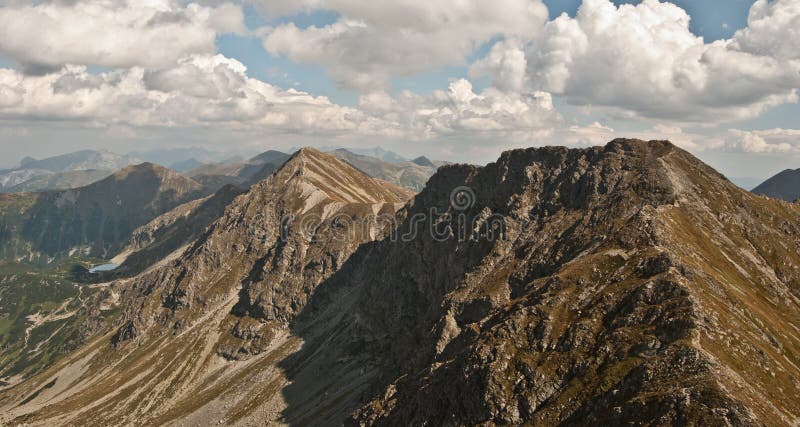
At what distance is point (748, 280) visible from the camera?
125m

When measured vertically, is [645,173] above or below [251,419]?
above

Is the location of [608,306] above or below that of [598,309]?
above

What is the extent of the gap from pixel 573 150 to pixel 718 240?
54.0m

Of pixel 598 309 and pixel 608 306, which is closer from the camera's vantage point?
pixel 608 306

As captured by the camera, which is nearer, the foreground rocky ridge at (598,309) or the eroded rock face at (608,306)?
the eroded rock face at (608,306)

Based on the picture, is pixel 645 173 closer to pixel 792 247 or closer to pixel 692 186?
pixel 692 186

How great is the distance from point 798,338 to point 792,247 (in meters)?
54.3

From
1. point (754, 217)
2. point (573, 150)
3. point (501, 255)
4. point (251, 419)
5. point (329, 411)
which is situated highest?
point (573, 150)

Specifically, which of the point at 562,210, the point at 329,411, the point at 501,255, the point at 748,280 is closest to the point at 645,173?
the point at 562,210

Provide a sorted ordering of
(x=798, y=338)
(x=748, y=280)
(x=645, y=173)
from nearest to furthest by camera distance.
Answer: (x=798, y=338) → (x=748, y=280) → (x=645, y=173)

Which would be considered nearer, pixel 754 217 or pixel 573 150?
pixel 754 217

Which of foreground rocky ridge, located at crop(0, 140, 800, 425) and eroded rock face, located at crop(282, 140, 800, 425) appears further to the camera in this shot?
foreground rocky ridge, located at crop(0, 140, 800, 425)

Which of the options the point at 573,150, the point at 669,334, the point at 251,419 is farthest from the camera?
the point at 251,419

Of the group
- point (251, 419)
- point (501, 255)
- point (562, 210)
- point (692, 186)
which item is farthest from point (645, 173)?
point (251, 419)
